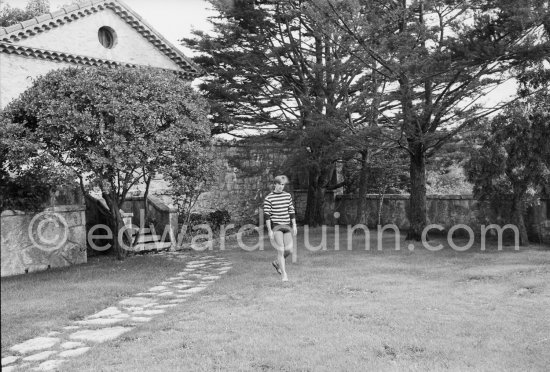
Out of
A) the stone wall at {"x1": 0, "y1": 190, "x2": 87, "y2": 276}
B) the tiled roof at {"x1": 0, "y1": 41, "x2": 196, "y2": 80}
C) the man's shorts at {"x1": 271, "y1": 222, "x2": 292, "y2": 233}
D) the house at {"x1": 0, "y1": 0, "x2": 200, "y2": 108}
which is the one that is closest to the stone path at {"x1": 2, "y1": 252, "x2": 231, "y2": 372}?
the man's shorts at {"x1": 271, "y1": 222, "x2": 292, "y2": 233}

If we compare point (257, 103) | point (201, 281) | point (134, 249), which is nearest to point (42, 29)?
point (257, 103)

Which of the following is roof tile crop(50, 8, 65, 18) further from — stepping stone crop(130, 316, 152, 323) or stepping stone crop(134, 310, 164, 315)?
stepping stone crop(130, 316, 152, 323)

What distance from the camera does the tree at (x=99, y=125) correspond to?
32.6 ft

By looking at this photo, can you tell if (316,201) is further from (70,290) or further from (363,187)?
(70,290)

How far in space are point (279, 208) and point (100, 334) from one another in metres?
3.80

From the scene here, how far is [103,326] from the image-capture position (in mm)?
5957

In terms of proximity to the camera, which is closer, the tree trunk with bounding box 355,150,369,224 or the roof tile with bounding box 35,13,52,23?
the tree trunk with bounding box 355,150,369,224

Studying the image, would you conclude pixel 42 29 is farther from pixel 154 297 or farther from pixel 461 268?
pixel 461 268

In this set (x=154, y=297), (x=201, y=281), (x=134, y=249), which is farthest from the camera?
(x=134, y=249)

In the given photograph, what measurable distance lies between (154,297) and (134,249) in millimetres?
5747

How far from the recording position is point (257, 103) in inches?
693

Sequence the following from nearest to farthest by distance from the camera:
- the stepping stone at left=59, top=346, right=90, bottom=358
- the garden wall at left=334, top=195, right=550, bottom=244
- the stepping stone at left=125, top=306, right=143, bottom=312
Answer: the stepping stone at left=59, top=346, right=90, bottom=358 → the stepping stone at left=125, top=306, right=143, bottom=312 → the garden wall at left=334, top=195, right=550, bottom=244

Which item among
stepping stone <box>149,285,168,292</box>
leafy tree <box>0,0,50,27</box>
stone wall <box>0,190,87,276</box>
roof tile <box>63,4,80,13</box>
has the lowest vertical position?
stepping stone <box>149,285,168,292</box>

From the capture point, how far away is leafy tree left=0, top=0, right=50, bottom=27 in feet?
81.4
